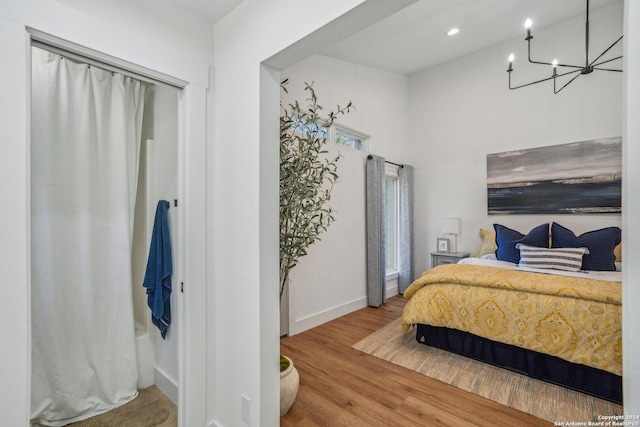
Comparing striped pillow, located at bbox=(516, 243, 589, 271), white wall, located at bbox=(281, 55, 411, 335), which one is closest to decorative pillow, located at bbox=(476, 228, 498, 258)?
striped pillow, located at bbox=(516, 243, 589, 271)

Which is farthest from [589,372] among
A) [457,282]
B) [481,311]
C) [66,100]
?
[66,100]

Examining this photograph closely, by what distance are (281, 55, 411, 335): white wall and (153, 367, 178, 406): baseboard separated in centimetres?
134

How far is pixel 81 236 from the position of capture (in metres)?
1.98

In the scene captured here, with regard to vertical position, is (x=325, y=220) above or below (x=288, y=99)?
below

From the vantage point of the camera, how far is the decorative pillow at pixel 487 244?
418 cm

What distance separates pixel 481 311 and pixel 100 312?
293 centimetres

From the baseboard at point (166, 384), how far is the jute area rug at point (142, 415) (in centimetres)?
3

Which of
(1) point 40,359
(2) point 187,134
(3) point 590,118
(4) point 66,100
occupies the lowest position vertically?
(1) point 40,359

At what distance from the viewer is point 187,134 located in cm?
176

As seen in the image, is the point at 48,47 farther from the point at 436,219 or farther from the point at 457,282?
the point at 436,219

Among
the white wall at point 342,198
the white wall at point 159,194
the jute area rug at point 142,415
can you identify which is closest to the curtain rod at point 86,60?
the white wall at point 159,194

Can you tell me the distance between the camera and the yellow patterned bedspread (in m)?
2.11

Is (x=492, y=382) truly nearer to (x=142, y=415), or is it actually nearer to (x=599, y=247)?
(x=599, y=247)

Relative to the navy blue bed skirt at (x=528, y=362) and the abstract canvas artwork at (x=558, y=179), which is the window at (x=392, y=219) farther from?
the navy blue bed skirt at (x=528, y=362)
